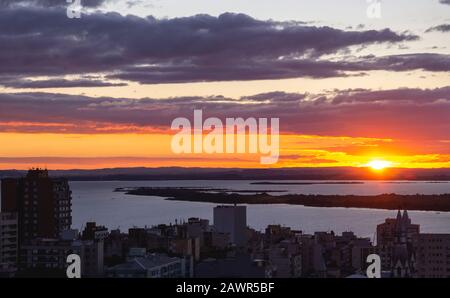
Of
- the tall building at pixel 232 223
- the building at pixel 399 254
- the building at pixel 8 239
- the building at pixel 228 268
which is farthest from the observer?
the tall building at pixel 232 223

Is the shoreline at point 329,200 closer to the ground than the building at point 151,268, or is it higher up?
higher up

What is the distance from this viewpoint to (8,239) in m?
12.8

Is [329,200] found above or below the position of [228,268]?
above

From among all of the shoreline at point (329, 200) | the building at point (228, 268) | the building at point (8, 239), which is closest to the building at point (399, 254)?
the building at point (228, 268)

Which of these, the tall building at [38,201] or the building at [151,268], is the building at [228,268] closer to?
the building at [151,268]

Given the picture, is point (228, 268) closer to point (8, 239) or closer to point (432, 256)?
point (432, 256)

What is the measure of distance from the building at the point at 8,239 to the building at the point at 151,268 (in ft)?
13.5

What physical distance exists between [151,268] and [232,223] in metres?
12.4

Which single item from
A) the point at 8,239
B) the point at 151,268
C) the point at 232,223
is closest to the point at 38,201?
the point at 8,239

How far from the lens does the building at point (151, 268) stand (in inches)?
286

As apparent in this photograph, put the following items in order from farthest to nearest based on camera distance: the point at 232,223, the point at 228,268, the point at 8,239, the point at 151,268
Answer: the point at 232,223
the point at 8,239
the point at 151,268
the point at 228,268

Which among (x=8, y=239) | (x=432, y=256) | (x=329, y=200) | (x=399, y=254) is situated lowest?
(x=432, y=256)
